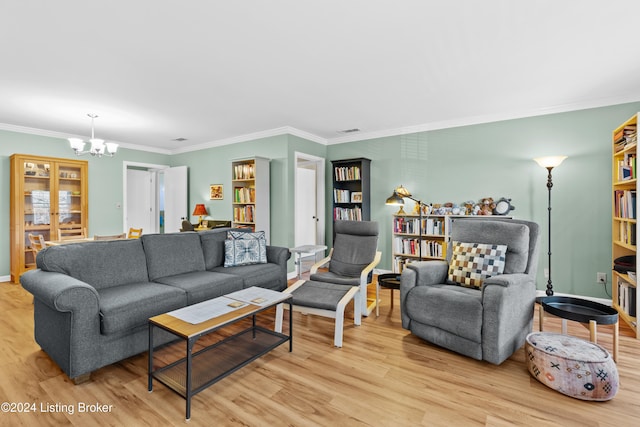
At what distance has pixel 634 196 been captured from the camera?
3002 mm

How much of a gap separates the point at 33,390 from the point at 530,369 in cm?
326

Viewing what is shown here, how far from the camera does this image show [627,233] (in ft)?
10.2

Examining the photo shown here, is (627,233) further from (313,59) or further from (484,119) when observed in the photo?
(313,59)

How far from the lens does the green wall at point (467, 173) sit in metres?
3.77

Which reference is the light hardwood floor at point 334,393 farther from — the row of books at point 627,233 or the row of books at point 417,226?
the row of books at point 417,226

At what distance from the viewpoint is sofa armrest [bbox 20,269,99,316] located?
196 cm

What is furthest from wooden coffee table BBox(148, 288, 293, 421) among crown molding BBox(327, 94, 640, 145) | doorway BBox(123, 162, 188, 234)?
doorway BBox(123, 162, 188, 234)

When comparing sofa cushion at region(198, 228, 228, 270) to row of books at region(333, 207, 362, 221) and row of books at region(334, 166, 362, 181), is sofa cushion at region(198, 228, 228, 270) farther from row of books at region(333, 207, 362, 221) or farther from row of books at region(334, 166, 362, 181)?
row of books at region(334, 166, 362, 181)

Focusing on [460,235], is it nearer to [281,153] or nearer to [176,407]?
[176,407]

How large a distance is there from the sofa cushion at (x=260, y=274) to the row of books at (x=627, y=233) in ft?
11.8

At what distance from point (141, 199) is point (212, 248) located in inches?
192

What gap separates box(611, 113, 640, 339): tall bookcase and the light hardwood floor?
0.59 metres

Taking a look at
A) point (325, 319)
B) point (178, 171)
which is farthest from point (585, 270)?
point (178, 171)

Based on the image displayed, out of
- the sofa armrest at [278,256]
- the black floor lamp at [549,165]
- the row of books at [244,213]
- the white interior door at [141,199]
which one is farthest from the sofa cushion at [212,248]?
the white interior door at [141,199]
